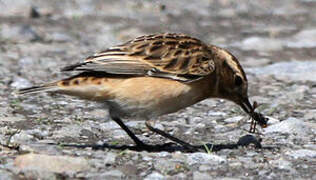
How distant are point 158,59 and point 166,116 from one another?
1905 mm

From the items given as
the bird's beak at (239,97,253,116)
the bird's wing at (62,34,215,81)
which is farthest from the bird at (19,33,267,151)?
the bird's beak at (239,97,253,116)

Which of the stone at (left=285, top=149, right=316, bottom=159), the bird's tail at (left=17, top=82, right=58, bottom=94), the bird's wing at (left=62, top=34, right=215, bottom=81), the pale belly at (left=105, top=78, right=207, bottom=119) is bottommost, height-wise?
the stone at (left=285, top=149, right=316, bottom=159)

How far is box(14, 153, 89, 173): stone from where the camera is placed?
649cm

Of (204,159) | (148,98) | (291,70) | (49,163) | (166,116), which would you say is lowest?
(166,116)

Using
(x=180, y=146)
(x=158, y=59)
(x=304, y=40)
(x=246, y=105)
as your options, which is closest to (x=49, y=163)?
(x=158, y=59)

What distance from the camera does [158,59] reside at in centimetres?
778

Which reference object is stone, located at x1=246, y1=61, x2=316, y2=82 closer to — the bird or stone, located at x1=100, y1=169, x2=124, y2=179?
the bird

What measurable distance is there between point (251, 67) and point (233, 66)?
4303 mm

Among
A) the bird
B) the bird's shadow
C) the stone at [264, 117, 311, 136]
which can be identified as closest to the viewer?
the bird

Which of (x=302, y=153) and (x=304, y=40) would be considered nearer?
(x=302, y=153)

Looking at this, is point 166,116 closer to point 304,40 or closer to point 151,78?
point 151,78

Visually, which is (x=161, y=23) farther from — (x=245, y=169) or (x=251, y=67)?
(x=245, y=169)

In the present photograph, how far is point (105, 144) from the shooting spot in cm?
Answer: 793

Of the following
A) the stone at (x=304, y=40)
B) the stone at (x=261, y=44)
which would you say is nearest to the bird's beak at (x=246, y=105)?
the stone at (x=261, y=44)
